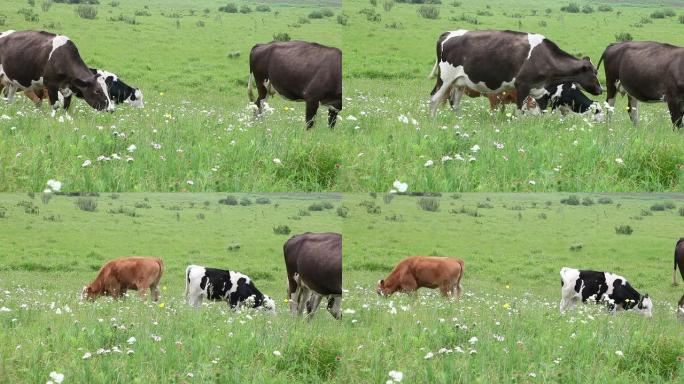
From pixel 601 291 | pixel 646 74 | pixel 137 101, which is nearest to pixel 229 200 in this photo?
pixel 601 291

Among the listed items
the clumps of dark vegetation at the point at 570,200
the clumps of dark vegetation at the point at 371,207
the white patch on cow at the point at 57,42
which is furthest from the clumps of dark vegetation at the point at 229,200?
the white patch on cow at the point at 57,42

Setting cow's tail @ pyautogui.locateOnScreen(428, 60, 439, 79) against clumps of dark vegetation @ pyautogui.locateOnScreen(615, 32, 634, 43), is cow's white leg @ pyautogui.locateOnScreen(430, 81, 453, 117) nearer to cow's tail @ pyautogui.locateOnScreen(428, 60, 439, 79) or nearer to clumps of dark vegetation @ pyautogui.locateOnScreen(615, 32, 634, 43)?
cow's tail @ pyautogui.locateOnScreen(428, 60, 439, 79)

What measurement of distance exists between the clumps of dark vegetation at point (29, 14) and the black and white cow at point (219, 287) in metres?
14.3

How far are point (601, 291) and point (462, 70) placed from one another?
488 centimetres

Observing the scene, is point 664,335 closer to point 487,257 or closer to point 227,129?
point 487,257

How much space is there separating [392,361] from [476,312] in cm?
212

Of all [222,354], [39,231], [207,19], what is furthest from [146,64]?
[222,354]

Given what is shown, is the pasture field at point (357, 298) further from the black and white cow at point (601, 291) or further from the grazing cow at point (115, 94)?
the grazing cow at point (115, 94)

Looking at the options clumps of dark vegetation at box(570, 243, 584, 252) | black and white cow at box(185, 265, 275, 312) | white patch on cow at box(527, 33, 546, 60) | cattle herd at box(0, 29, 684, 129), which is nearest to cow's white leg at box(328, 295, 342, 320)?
black and white cow at box(185, 265, 275, 312)

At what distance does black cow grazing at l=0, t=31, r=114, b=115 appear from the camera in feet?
50.8

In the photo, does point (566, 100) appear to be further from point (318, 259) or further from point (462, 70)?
point (318, 259)

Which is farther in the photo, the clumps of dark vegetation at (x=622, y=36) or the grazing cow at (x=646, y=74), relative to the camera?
the clumps of dark vegetation at (x=622, y=36)

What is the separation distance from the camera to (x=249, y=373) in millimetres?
8172

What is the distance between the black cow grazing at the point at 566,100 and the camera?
55.5 feet
